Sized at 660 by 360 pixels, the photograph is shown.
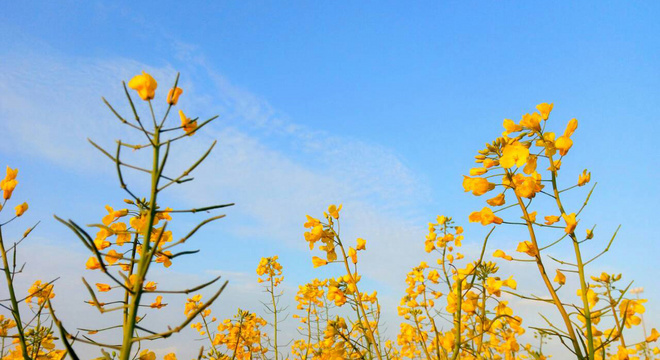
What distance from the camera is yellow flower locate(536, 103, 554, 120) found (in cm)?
209

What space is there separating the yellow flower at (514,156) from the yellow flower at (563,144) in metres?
0.15

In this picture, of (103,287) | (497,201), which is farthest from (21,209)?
(497,201)

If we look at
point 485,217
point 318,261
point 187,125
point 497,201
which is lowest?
point 187,125

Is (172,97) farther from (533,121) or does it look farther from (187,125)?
(533,121)

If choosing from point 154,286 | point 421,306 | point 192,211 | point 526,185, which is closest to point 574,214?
point 526,185

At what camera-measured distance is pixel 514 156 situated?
198 cm

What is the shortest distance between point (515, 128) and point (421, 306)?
373cm

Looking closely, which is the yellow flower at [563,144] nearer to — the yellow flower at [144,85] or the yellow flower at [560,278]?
the yellow flower at [560,278]

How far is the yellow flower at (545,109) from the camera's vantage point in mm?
2092

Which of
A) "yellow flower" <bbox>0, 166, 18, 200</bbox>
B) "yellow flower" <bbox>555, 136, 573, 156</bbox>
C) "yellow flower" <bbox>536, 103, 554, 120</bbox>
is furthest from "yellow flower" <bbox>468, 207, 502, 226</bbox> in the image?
"yellow flower" <bbox>0, 166, 18, 200</bbox>

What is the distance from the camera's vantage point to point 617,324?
2107 millimetres

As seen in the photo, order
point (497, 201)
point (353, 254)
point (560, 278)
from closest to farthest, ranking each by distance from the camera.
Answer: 1. point (560, 278)
2. point (497, 201)
3. point (353, 254)

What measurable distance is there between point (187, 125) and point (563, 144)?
5.85 ft

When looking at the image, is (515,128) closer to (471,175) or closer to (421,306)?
(471,175)
